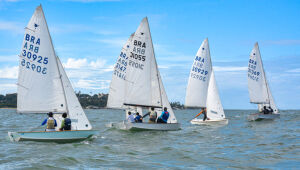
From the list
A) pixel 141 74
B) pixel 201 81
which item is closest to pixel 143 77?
pixel 141 74

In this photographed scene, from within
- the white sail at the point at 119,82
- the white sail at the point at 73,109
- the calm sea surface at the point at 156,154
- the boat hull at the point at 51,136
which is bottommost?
the calm sea surface at the point at 156,154

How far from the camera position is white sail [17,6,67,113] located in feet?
57.6

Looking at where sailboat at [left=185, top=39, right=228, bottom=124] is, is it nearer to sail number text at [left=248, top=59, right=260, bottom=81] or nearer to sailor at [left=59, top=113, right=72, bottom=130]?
sail number text at [left=248, top=59, right=260, bottom=81]

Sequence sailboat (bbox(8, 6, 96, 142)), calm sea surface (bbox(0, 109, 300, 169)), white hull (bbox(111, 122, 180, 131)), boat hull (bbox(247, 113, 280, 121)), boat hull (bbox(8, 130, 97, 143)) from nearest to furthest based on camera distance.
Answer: calm sea surface (bbox(0, 109, 300, 169)), boat hull (bbox(8, 130, 97, 143)), sailboat (bbox(8, 6, 96, 142)), white hull (bbox(111, 122, 180, 131)), boat hull (bbox(247, 113, 280, 121))

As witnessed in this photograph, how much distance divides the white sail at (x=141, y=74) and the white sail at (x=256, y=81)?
15.9 meters

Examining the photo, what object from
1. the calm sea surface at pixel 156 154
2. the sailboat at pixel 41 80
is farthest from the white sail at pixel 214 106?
the sailboat at pixel 41 80

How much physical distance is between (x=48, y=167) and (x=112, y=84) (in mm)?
20146

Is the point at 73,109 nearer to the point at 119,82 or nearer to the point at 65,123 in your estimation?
the point at 65,123

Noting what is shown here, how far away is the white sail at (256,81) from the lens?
126 ft

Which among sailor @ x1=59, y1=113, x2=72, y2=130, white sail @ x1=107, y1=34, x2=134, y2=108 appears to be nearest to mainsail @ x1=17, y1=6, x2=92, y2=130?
sailor @ x1=59, y1=113, x2=72, y2=130

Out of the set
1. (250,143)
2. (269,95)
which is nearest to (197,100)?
(269,95)

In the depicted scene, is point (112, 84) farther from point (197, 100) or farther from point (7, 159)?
point (7, 159)

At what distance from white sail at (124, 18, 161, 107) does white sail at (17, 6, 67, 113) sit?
8.24 meters

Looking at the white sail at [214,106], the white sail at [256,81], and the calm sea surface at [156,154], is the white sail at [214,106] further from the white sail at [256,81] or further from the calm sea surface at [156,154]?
the calm sea surface at [156,154]
